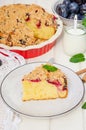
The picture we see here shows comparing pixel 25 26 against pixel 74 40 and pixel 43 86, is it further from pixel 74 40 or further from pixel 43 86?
pixel 43 86

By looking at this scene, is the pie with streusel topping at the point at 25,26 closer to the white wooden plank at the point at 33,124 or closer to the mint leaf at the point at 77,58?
the mint leaf at the point at 77,58

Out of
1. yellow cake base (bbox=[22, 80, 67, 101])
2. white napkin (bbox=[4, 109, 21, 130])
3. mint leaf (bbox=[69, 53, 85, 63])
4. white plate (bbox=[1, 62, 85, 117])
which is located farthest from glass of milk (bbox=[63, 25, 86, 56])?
white napkin (bbox=[4, 109, 21, 130])

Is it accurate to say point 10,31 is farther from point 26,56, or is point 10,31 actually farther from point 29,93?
point 29,93

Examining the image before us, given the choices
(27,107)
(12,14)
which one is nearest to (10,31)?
(12,14)

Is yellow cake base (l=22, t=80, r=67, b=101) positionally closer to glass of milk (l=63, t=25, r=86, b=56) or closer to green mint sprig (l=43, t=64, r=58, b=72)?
green mint sprig (l=43, t=64, r=58, b=72)

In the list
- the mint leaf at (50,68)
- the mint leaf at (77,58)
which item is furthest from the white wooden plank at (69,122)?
the mint leaf at (77,58)

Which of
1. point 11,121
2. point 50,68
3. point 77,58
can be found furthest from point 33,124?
point 77,58
